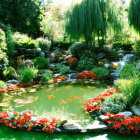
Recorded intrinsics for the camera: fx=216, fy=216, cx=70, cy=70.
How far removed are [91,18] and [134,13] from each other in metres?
2.34

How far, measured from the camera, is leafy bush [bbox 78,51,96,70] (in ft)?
35.3

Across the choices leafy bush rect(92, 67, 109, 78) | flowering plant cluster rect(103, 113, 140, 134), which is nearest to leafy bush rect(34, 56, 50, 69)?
leafy bush rect(92, 67, 109, 78)

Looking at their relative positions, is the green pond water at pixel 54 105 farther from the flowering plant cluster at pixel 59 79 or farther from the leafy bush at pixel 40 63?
the leafy bush at pixel 40 63

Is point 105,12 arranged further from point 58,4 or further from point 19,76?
point 58,4

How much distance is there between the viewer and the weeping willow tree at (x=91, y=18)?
12.0m

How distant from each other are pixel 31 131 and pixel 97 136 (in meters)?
1.43

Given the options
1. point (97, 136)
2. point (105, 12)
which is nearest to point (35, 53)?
point (105, 12)

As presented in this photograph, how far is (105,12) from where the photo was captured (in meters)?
12.4

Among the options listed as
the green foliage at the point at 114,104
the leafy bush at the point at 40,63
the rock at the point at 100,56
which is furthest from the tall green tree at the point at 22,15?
the green foliage at the point at 114,104

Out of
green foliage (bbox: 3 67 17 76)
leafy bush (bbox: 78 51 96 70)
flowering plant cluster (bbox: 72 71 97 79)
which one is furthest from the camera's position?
A: leafy bush (bbox: 78 51 96 70)

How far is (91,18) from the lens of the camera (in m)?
12.1

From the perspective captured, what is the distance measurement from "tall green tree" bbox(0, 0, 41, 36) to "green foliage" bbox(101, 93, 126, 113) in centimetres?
1190

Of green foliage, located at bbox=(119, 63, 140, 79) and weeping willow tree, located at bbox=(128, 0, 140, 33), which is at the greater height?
weeping willow tree, located at bbox=(128, 0, 140, 33)

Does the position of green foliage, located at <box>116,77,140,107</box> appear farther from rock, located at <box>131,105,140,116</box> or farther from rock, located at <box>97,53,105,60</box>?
rock, located at <box>97,53,105,60</box>
